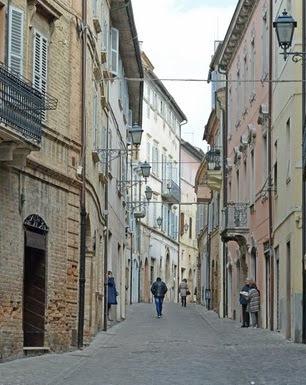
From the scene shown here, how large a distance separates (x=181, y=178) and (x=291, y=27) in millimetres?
66537

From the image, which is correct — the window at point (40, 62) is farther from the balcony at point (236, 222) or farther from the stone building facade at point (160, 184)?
the stone building facade at point (160, 184)

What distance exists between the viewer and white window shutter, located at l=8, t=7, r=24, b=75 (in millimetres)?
18578

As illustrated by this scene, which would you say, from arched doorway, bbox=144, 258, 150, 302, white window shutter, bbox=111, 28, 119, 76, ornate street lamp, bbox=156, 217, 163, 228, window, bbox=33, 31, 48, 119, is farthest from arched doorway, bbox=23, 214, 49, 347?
ornate street lamp, bbox=156, 217, 163, 228

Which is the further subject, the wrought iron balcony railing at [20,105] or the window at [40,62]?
the window at [40,62]

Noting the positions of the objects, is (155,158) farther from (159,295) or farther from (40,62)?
(40,62)

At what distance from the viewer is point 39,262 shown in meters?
20.6

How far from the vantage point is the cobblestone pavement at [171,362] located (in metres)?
15.9

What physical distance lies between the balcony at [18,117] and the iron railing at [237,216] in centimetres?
1845

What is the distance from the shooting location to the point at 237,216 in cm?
3638

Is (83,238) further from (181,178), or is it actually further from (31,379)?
(181,178)

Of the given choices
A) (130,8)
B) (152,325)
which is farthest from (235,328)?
(130,8)

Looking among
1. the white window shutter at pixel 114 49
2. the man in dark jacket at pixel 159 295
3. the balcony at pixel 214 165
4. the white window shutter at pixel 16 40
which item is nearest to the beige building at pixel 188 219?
the balcony at pixel 214 165

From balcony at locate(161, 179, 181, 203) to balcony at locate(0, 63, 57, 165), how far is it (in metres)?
52.0

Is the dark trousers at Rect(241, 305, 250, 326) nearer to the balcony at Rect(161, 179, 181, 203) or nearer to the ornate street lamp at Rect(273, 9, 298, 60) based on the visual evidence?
the ornate street lamp at Rect(273, 9, 298, 60)
